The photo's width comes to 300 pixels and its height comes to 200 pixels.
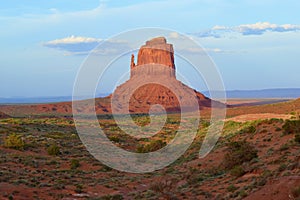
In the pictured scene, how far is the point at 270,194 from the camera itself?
12.9 m

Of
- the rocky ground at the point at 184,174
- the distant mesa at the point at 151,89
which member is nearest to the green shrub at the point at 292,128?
the rocky ground at the point at 184,174

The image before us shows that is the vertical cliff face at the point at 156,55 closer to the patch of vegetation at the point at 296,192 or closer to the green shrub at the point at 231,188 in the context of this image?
the green shrub at the point at 231,188

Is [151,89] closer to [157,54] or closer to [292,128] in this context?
[157,54]

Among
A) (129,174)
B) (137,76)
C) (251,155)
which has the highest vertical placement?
(137,76)

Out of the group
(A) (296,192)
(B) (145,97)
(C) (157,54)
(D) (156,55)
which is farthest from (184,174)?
(C) (157,54)

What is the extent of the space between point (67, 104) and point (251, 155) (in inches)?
4411

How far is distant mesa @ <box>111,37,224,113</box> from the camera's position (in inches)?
4414

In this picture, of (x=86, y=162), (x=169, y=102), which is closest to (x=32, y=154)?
(x=86, y=162)

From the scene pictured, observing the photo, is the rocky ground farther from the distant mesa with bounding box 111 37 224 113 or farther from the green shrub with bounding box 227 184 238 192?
the distant mesa with bounding box 111 37 224 113

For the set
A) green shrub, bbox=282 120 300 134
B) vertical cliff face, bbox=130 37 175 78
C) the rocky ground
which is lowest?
the rocky ground

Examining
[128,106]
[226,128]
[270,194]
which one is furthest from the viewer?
[128,106]

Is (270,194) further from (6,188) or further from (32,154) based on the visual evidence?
(32,154)

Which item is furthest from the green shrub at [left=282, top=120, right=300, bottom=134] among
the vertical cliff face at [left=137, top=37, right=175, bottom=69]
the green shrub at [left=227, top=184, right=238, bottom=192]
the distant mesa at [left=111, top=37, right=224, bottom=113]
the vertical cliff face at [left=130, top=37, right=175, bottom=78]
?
the vertical cliff face at [left=137, top=37, right=175, bottom=69]

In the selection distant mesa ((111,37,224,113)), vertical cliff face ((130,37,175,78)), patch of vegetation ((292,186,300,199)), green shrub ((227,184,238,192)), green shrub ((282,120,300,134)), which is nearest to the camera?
patch of vegetation ((292,186,300,199))
